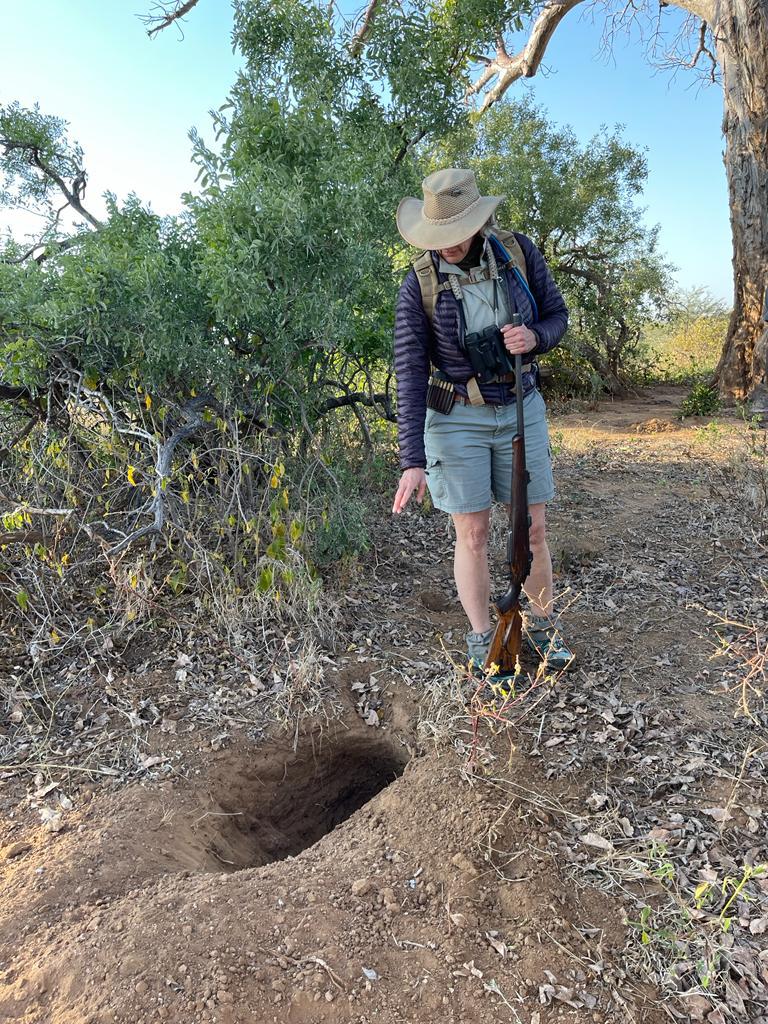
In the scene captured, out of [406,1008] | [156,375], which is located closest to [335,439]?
[156,375]

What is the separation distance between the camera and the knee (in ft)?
10.4

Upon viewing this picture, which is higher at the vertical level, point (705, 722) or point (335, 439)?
point (335, 439)

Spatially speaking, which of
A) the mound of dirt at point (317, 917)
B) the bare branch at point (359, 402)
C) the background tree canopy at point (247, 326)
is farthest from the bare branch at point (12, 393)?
the mound of dirt at point (317, 917)

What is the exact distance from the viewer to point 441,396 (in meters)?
3.03

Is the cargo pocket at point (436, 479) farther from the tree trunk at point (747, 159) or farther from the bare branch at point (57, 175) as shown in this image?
the tree trunk at point (747, 159)

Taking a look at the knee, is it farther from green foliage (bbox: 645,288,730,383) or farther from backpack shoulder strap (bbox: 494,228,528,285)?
green foliage (bbox: 645,288,730,383)

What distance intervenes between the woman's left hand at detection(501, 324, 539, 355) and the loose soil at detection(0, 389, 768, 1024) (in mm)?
1419

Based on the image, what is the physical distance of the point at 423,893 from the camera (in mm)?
2410

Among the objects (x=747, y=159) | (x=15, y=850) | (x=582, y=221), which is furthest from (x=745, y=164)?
(x=15, y=850)

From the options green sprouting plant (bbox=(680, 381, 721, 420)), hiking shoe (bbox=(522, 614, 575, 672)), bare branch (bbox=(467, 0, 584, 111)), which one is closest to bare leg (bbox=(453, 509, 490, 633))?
hiking shoe (bbox=(522, 614, 575, 672))

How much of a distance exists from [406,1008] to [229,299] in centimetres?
294

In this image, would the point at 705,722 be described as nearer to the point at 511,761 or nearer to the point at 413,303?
the point at 511,761

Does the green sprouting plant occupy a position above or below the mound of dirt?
above

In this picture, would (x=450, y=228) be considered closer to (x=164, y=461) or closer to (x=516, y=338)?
(x=516, y=338)
